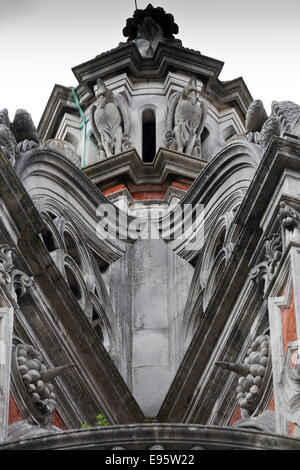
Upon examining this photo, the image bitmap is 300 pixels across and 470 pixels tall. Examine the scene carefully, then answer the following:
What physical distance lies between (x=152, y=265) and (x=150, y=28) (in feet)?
31.2

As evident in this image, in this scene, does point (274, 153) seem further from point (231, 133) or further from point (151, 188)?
point (231, 133)

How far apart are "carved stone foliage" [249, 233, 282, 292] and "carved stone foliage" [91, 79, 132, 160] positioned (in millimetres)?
10446

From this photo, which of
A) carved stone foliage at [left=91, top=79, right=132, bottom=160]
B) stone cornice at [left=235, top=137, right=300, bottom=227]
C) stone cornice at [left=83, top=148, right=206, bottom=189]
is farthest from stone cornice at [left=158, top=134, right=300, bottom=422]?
carved stone foliage at [left=91, top=79, right=132, bottom=160]

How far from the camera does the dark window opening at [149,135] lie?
36656 mm

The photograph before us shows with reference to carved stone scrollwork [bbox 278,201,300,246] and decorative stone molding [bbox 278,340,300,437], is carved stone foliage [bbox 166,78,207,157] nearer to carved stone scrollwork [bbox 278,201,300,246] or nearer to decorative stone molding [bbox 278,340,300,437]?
carved stone scrollwork [bbox 278,201,300,246]

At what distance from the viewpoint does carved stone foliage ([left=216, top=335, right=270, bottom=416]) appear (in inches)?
951

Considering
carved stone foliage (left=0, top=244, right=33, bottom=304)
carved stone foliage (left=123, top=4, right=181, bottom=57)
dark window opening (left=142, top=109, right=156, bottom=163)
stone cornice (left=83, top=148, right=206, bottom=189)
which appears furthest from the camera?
carved stone foliage (left=123, top=4, right=181, bottom=57)

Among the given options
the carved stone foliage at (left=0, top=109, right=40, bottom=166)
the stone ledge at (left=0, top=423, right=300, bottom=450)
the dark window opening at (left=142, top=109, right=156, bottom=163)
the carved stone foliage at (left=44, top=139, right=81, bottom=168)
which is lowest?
the stone ledge at (left=0, top=423, right=300, bottom=450)

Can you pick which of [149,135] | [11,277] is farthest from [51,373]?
[149,135]

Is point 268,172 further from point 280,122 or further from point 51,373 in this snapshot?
point 51,373

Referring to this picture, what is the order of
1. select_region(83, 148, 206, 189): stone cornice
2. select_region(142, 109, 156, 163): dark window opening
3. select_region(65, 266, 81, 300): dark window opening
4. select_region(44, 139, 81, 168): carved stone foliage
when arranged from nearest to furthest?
select_region(65, 266, 81, 300): dark window opening → select_region(83, 148, 206, 189): stone cornice → select_region(44, 139, 81, 168): carved stone foliage → select_region(142, 109, 156, 163): dark window opening

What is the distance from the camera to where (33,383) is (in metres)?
24.3

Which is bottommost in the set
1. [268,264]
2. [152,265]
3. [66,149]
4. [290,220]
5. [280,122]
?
[268,264]

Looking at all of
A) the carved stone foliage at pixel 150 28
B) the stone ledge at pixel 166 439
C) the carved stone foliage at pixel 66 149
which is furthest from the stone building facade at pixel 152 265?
the carved stone foliage at pixel 150 28
